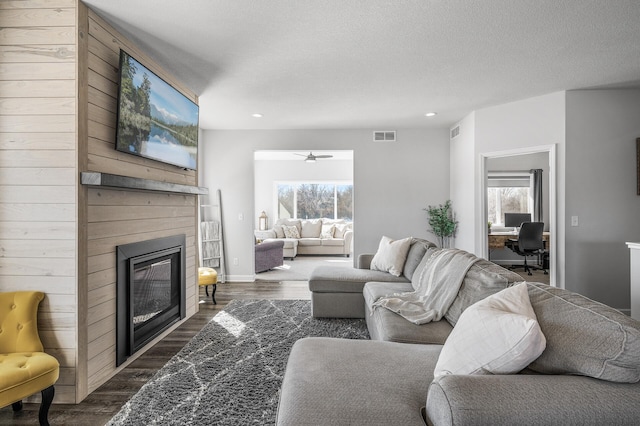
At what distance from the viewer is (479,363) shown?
1.26 metres

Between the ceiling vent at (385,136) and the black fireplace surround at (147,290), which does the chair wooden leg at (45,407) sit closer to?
the black fireplace surround at (147,290)

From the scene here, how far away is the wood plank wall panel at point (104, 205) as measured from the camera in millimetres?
2219

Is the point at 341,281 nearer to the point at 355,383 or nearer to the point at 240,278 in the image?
the point at 355,383

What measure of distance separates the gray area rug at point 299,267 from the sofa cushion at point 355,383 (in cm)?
376

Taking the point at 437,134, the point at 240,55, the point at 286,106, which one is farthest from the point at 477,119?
the point at 240,55

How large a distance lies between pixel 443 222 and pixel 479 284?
3.53 metres

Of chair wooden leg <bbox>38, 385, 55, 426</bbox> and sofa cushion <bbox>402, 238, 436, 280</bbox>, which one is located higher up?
sofa cushion <bbox>402, 238, 436, 280</bbox>

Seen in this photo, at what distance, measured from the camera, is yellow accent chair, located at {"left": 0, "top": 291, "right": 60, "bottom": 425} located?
1.70 metres

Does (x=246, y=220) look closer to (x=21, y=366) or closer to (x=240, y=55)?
(x=240, y=55)

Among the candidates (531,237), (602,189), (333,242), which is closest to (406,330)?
(602,189)

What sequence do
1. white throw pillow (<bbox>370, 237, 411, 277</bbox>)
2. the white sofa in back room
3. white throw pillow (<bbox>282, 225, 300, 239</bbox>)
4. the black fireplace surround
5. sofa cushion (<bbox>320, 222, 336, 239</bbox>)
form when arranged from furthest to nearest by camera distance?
sofa cushion (<bbox>320, 222, 336, 239</bbox>)
white throw pillow (<bbox>282, 225, 300, 239</bbox>)
the white sofa in back room
white throw pillow (<bbox>370, 237, 411, 277</bbox>)
the black fireplace surround

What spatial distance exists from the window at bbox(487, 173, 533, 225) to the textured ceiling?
153 inches

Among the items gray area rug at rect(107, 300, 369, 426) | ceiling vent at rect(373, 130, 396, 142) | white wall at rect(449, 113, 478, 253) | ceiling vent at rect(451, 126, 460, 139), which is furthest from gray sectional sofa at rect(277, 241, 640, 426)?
ceiling vent at rect(373, 130, 396, 142)

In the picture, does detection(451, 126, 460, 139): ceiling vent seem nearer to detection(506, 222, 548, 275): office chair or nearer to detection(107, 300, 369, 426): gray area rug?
detection(506, 222, 548, 275): office chair
